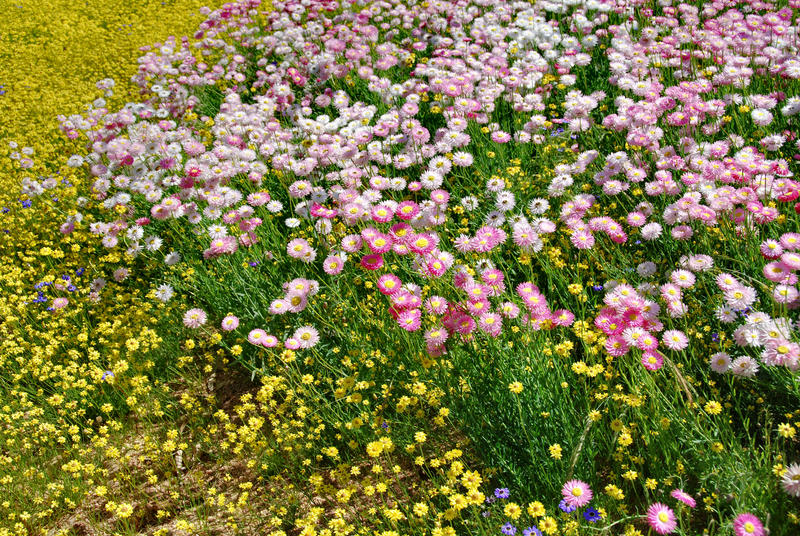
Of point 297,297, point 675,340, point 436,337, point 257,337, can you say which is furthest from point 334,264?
point 675,340

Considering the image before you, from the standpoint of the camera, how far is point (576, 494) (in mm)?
1773

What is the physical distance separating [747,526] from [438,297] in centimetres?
131

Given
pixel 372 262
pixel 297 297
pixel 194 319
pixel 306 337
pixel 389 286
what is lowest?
pixel 194 319

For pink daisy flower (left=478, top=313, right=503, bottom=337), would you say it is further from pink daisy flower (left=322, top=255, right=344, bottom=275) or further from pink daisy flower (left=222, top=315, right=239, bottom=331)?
pink daisy flower (left=222, top=315, right=239, bottom=331)

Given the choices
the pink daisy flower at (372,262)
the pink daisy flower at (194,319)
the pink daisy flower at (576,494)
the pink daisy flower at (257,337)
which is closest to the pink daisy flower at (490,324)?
the pink daisy flower at (372,262)

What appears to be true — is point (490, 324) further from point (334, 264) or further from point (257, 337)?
point (257, 337)

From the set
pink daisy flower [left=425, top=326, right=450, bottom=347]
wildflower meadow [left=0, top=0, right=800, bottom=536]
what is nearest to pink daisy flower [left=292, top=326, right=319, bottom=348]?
wildflower meadow [left=0, top=0, right=800, bottom=536]

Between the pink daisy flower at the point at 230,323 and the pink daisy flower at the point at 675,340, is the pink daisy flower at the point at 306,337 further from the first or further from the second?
the pink daisy flower at the point at 675,340

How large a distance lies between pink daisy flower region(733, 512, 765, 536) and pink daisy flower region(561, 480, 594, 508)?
1.30 ft

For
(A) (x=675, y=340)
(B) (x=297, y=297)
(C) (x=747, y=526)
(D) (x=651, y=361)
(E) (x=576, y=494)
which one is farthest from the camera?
(B) (x=297, y=297)

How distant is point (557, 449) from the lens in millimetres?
1920

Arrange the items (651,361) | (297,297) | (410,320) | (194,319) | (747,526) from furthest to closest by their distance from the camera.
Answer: (194,319) → (297,297) → (410,320) → (651,361) → (747,526)

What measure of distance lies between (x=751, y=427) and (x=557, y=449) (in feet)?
3.13

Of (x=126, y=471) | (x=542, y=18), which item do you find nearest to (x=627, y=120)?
(x=542, y=18)
